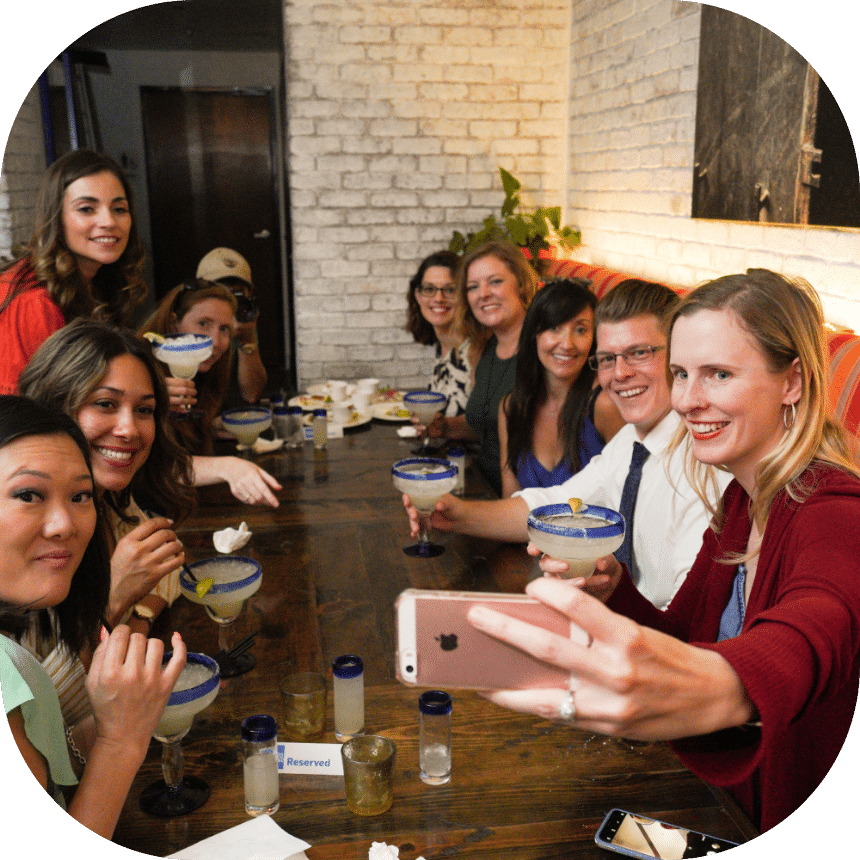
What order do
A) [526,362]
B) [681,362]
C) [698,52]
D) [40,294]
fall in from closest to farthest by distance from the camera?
[681,362], [40,294], [526,362], [698,52]

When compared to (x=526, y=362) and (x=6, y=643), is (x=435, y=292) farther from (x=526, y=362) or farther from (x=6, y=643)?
(x=6, y=643)

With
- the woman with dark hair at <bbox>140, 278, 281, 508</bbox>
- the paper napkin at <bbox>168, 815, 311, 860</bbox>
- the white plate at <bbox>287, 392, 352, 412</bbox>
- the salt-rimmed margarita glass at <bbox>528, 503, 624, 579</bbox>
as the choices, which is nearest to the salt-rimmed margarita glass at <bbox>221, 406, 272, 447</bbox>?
the woman with dark hair at <bbox>140, 278, 281, 508</bbox>

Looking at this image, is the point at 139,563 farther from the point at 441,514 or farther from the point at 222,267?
the point at 222,267

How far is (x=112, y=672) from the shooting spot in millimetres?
1100

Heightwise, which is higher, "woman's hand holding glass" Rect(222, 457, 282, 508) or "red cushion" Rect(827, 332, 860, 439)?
"red cushion" Rect(827, 332, 860, 439)

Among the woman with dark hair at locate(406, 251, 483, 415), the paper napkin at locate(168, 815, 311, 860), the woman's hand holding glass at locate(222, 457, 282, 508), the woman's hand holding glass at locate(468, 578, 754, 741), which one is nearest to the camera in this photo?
the woman's hand holding glass at locate(468, 578, 754, 741)

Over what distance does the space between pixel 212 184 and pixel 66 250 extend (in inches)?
137

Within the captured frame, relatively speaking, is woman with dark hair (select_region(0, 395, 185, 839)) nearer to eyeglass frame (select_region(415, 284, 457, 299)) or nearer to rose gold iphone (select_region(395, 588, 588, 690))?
rose gold iphone (select_region(395, 588, 588, 690))

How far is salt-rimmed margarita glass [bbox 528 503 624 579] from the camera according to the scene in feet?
4.70

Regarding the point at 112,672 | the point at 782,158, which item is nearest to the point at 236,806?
the point at 112,672

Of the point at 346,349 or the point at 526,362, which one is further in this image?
the point at 346,349

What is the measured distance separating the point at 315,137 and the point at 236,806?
4.84 metres

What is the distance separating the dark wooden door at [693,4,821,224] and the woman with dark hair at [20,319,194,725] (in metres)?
2.19

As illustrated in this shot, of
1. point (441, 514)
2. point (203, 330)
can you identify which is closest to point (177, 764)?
point (441, 514)
